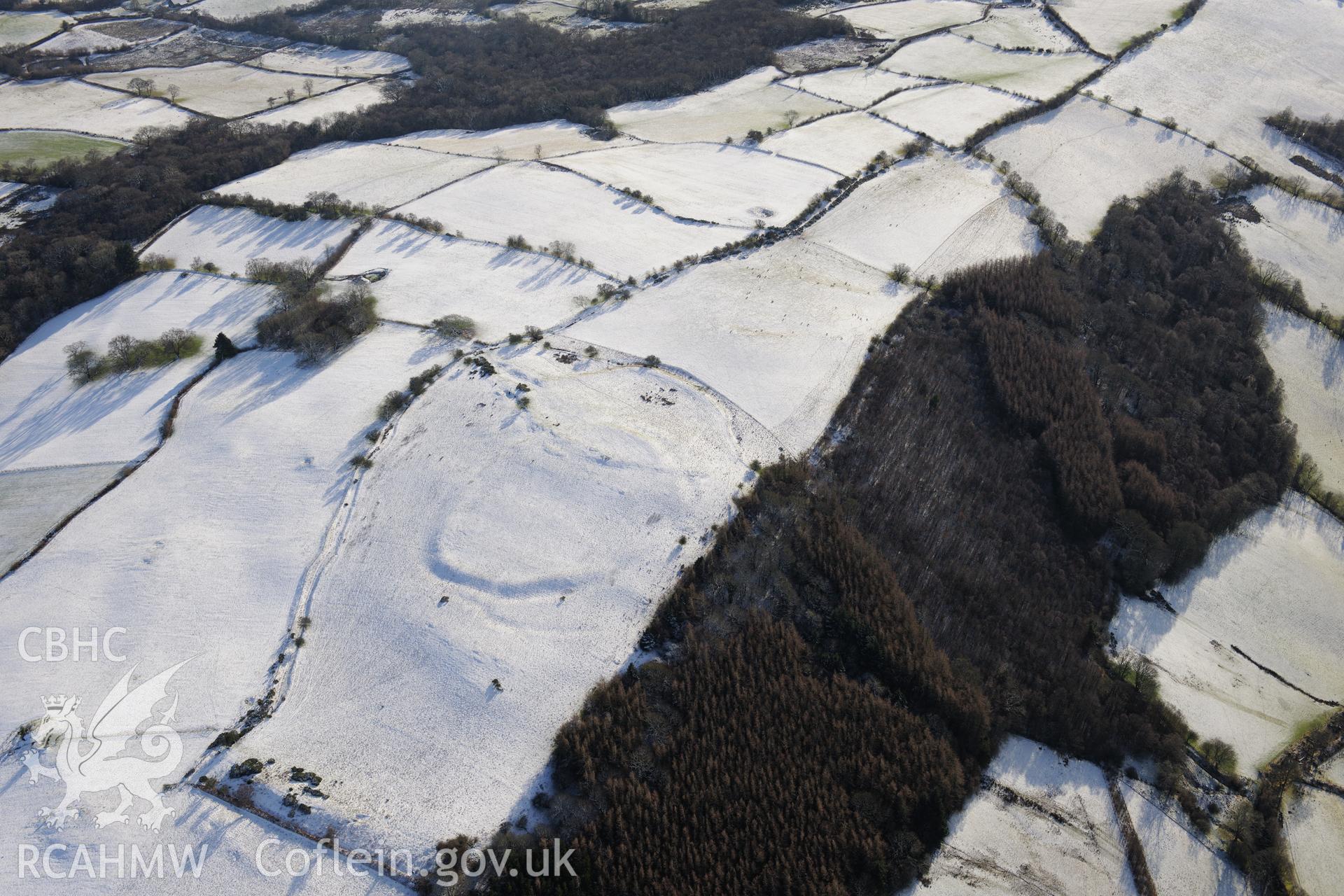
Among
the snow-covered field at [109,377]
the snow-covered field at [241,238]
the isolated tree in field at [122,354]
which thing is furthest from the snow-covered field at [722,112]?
the isolated tree in field at [122,354]

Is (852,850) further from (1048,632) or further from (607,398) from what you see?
(607,398)

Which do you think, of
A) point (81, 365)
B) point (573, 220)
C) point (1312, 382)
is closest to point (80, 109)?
point (81, 365)

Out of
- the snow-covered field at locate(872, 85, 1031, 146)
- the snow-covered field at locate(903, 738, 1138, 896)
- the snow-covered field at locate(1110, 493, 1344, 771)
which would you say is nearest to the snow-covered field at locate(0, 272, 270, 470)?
the snow-covered field at locate(903, 738, 1138, 896)

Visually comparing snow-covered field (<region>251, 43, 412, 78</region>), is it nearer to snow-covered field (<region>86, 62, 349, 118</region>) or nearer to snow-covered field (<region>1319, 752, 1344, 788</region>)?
snow-covered field (<region>86, 62, 349, 118</region>)

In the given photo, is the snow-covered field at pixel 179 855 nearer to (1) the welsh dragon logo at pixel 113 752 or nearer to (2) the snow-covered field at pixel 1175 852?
(1) the welsh dragon logo at pixel 113 752

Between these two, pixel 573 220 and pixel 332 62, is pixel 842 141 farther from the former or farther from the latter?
pixel 332 62

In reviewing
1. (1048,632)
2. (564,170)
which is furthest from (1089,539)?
(564,170)
